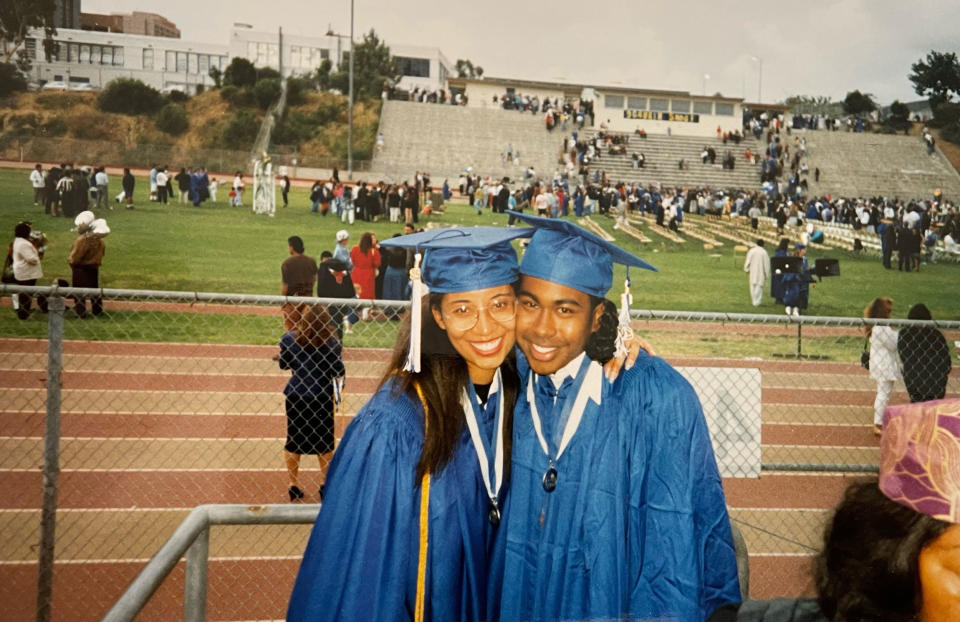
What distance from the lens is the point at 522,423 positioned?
2068 mm

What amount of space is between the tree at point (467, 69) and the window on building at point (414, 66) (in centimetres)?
77

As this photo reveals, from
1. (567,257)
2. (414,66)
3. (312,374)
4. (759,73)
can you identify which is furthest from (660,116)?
(567,257)

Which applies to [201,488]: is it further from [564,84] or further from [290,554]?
[564,84]

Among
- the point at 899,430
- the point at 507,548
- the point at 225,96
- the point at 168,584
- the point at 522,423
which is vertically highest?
the point at 225,96

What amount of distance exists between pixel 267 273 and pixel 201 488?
22.3 feet

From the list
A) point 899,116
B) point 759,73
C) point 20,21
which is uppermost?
point 759,73

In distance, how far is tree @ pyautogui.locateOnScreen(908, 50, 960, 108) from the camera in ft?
38.0

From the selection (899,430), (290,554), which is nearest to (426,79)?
(290,554)

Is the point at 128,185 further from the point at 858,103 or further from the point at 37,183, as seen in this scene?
the point at 858,103

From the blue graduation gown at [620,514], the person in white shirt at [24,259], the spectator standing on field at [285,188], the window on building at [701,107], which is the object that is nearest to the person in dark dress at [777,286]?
the window on building at [701,107]

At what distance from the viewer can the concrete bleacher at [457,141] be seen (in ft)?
53.0

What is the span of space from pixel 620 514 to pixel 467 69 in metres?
15.7

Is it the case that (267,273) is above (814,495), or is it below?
above

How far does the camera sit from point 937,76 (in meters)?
12.0
